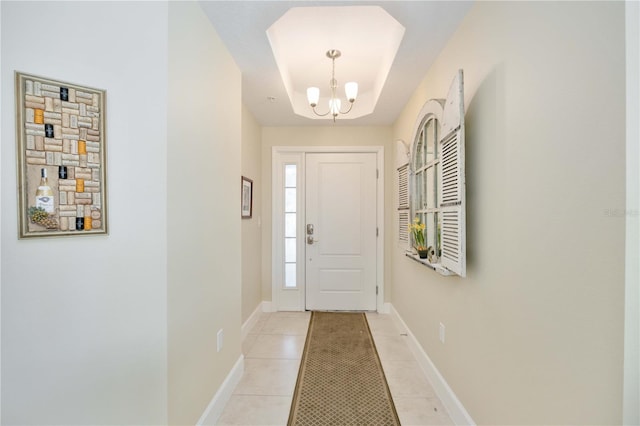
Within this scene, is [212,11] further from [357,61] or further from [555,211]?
[555,211]

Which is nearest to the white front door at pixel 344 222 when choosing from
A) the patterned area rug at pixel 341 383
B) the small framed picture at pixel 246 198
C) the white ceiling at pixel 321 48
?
the white ceiling at pixel 321 48

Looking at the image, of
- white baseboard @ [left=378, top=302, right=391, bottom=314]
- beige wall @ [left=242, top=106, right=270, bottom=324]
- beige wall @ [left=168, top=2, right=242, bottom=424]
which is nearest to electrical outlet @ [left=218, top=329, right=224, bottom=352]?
beige wall @ [left=168, top=2, right=242, bottom=424]

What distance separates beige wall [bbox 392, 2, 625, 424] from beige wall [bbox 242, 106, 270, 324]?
6.75 ft

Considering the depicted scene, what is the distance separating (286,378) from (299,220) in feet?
6.30

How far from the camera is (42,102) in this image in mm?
1126

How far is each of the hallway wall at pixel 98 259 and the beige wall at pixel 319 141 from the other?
2440 mm

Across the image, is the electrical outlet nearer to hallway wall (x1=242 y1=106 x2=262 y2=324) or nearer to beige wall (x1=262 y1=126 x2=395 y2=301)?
hallway wall (x1=242 y1=106 x2=262 y2=324)

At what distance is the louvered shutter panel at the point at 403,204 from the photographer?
9.07 ft

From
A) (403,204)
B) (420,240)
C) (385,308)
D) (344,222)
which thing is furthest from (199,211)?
(385,308)

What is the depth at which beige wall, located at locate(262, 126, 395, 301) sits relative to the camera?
3.69 m

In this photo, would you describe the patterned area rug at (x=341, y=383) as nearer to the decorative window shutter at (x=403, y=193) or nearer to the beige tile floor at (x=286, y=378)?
the beige tile floor at (x=286, y=378)

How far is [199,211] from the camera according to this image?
162 centimetres

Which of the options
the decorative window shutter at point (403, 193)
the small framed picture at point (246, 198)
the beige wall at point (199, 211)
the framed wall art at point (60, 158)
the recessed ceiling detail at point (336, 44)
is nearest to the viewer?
the framed wall art at point (60, 158)

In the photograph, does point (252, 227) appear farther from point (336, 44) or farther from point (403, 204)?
point (336, 44)
